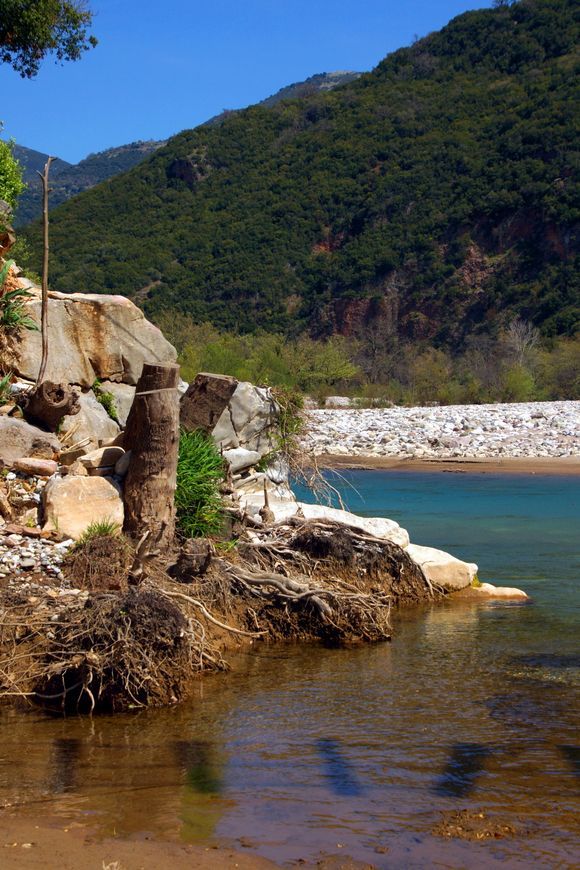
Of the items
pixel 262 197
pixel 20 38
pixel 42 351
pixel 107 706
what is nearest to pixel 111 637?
pixel 107 706

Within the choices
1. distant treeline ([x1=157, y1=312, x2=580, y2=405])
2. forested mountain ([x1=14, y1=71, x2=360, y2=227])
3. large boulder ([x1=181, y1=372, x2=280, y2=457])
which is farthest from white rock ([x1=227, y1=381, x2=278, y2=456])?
forested mountain ([x1=14, y1=71, x2=360, y2=227])

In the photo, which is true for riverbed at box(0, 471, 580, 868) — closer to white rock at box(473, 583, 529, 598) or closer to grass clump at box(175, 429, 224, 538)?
grass clump at box(175, 429, 224, 538)

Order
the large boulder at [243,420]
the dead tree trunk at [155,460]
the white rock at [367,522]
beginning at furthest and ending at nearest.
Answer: the white rock at [367,522] < the large boulder at [243,420] < the dead tree trunk at [155,460]

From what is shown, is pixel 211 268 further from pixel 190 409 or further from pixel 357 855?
pixel 357 855

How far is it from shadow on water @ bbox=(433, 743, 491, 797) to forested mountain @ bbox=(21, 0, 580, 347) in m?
43.4

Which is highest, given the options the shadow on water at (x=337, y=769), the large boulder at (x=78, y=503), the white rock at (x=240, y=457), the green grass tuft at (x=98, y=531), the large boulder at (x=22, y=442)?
the large boulder at (x=22, y=442)

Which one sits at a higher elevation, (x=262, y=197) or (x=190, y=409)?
(x=262, y=197)

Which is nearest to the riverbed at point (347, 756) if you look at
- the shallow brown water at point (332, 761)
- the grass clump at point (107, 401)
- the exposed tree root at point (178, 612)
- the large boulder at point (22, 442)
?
the shallow brown water at point (332, 761)

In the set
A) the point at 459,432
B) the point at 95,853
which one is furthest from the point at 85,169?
the point at 95,853

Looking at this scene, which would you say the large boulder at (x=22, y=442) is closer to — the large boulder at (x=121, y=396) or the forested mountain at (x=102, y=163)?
the large boulder at (x=121, y=396)

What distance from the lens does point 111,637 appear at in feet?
24.9

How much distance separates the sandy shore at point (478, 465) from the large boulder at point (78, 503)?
60.7ft

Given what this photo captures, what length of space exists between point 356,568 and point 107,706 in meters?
4.09

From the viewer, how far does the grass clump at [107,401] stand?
39.4 ft
